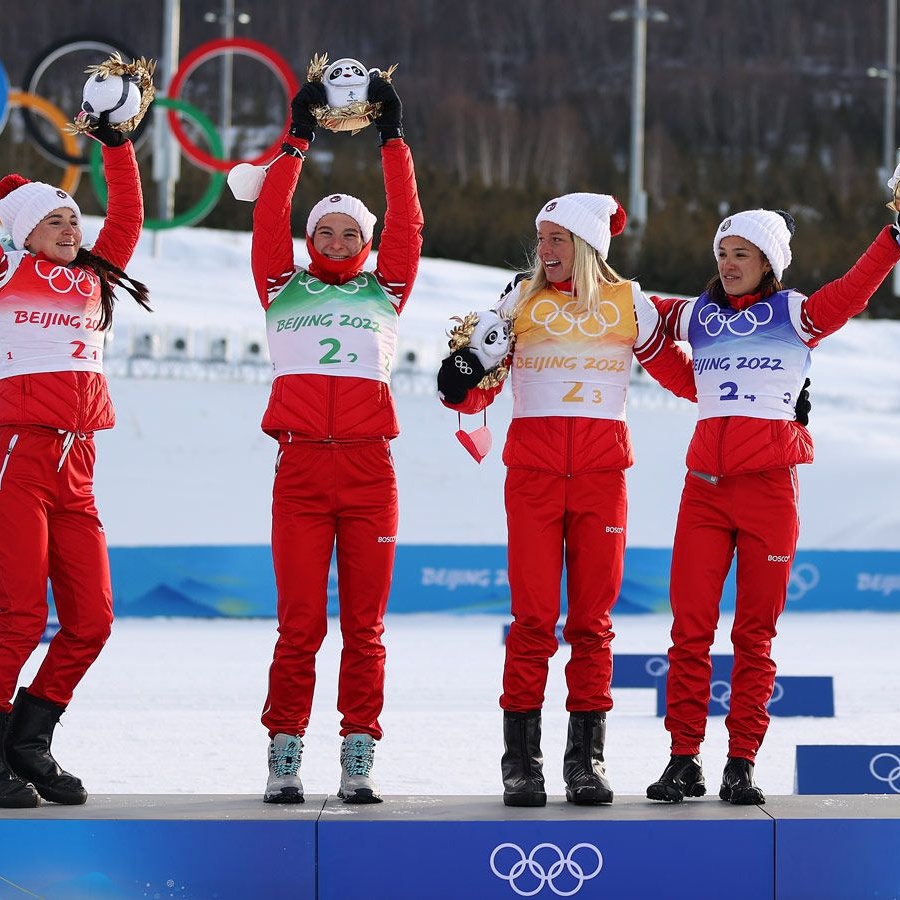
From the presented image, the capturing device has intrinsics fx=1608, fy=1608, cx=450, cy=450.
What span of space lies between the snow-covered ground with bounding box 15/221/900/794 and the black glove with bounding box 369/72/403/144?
8.20 ft

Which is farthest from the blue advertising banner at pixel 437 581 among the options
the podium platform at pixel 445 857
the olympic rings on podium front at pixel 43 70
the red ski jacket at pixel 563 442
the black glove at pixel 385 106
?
the olympic rings on podium front at pixel 43 70

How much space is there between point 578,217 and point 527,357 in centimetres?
48

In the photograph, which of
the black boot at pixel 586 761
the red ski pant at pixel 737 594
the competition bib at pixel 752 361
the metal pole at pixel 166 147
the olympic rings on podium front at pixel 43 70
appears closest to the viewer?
the black boot at pixel 586 761

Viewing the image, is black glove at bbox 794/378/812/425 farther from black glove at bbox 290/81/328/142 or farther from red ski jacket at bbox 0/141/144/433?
red ski jacket at bbox 0/141/144/433

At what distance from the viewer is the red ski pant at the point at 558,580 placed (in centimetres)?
495

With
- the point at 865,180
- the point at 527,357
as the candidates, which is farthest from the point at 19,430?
the point at 865,180

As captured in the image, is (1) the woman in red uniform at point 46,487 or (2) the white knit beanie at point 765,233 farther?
(2) the white knit beanie at point 765,233

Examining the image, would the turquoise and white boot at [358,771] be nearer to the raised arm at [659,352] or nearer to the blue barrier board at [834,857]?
the blue barrier board at [834,857]

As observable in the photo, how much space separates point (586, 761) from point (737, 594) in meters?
0.70

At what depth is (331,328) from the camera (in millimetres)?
5078

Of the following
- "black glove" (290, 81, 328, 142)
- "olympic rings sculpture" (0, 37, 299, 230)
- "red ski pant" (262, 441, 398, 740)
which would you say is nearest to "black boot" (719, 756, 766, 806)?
"red ski pant" (262, 441, 398, 740)

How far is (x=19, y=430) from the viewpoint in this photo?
498 centimetres

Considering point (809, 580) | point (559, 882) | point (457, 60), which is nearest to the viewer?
point (559, 882)

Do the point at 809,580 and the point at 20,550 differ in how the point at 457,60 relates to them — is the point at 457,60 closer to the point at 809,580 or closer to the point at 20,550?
the point at 809,580
